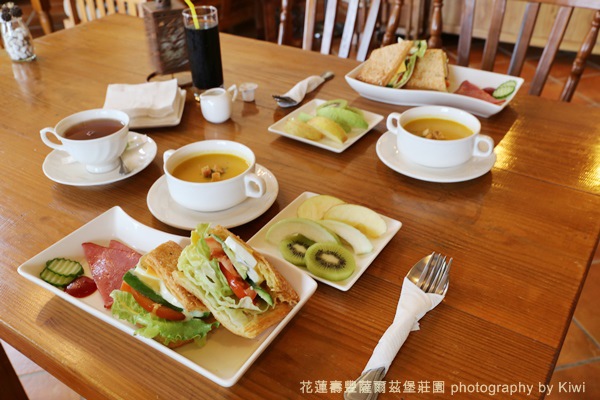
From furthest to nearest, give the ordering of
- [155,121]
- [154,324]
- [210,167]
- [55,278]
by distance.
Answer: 1. [155,121]
2. [210,167]
3. [55,278]
4. [154,324]

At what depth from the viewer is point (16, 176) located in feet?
3.43

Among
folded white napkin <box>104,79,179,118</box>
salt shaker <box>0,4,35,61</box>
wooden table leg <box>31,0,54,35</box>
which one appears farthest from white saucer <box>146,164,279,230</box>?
wooden table leg <box>31,0,54,35</box>

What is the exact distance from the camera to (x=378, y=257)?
2.66 feet

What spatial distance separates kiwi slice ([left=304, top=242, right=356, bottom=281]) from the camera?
0.74 m

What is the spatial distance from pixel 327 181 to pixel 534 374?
0.52 metres

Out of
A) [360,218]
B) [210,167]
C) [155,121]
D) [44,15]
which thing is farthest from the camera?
[44,15]

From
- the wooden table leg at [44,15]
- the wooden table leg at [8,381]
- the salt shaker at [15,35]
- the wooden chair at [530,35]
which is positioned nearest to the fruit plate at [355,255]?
the wooden table leg at [8,381]

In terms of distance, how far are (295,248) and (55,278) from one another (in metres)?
0.35

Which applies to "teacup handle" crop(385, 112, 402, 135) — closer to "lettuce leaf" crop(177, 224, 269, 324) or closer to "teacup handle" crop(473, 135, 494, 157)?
"teacup handle" crop(473, 135, 494, 157)

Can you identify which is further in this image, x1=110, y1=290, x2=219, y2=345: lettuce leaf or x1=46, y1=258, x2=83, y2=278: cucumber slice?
x1=46, y1=258, x2=83, y2=278: cucumber slice

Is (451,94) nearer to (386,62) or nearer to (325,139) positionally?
(386,62)

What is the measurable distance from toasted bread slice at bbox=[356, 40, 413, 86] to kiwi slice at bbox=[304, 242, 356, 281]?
25.7 inches

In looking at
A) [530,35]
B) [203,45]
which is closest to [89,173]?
[203,45]

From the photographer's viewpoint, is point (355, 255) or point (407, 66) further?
point (407, 66)
